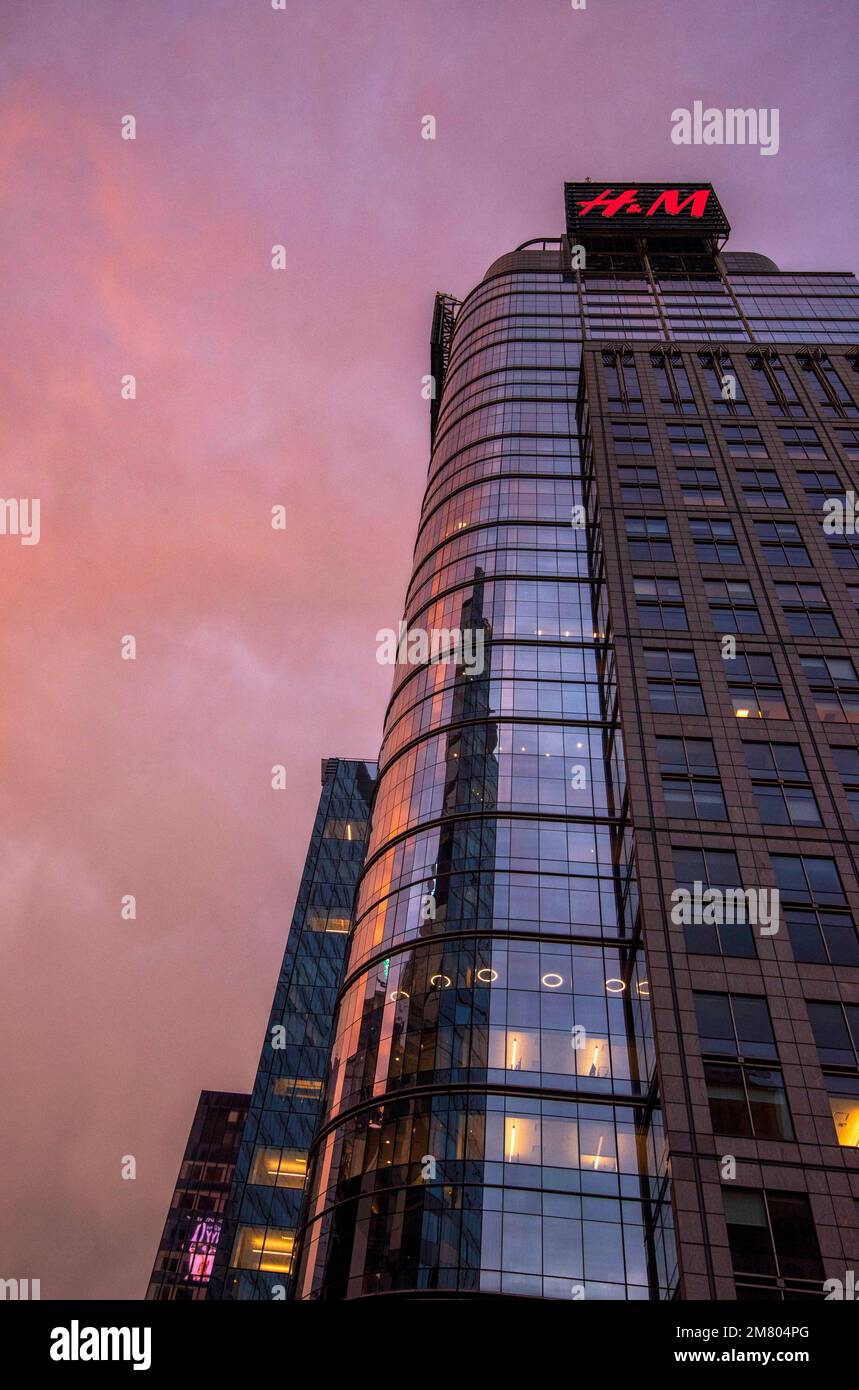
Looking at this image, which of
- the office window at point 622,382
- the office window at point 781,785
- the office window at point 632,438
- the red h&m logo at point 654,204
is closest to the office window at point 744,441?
the office window at point 632,438

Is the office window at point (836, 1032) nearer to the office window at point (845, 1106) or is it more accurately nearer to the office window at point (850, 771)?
the office window at point (845, 1106)

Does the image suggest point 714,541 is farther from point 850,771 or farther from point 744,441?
point 850,771

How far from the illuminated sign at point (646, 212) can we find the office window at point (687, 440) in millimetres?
45269

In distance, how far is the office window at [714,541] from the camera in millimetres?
52062

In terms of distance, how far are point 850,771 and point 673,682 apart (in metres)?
9.53

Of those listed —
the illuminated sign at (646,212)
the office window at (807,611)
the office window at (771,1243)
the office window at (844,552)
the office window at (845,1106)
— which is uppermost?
the illuminated sign at (646,212)

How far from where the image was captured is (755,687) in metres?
45.2

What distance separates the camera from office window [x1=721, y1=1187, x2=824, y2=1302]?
87.8 ft

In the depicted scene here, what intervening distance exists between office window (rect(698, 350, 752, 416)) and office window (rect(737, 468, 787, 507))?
789 centimetres

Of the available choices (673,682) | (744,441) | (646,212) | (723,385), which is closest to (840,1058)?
(673,682)

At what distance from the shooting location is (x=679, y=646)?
47.3 m

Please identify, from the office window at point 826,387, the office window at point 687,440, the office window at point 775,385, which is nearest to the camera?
the office window at point 687,440

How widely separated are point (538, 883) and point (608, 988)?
6.12 metres
